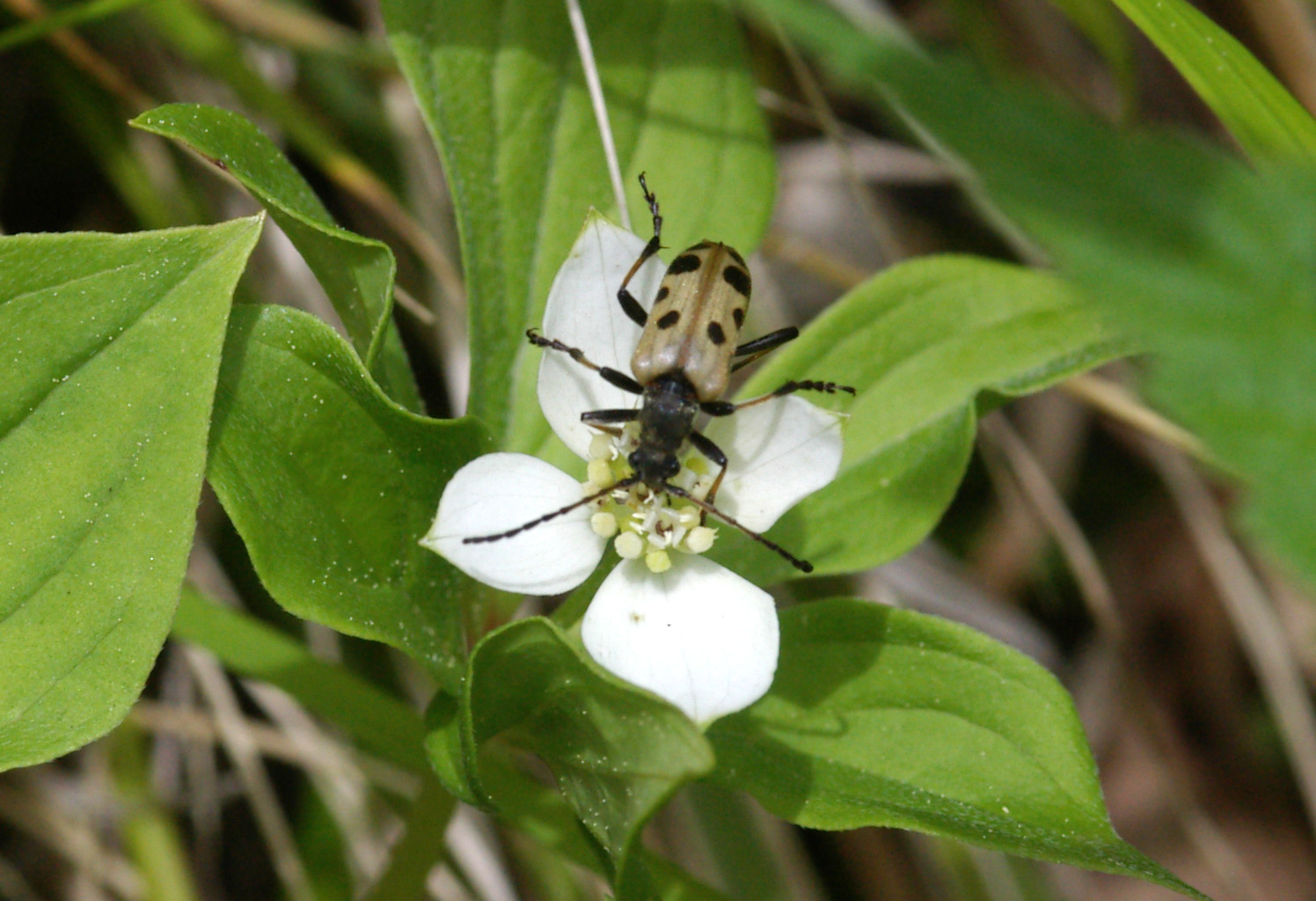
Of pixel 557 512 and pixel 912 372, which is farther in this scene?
pixel 912 372

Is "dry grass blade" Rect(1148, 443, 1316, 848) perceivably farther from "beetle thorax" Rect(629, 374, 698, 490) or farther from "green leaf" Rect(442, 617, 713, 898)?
"green leaf" Rect(442, 617, 713, 898)

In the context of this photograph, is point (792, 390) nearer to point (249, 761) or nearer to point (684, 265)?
point (684, 265)

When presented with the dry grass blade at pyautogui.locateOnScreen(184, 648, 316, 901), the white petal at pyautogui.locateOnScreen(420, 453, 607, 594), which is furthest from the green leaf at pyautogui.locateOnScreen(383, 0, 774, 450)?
the dry grass blade at pyautogui.locateOnScreen(184, 648, 316, 901)

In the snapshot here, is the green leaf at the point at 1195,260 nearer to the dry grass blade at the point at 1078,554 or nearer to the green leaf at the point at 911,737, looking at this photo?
the green leaf at the point at 911,737

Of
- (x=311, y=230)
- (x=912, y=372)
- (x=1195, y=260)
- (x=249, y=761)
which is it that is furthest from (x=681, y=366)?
(x=249, y=761)

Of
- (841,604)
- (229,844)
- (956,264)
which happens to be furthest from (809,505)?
(229,844)

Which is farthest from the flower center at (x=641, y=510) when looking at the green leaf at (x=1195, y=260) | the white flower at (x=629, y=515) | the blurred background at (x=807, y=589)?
the green leaf at (x=1195, y=260)
